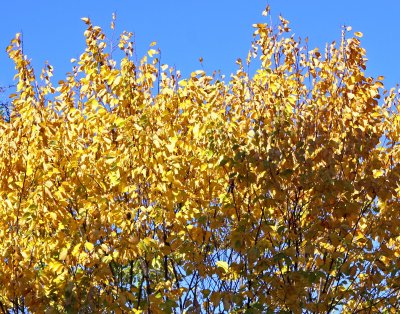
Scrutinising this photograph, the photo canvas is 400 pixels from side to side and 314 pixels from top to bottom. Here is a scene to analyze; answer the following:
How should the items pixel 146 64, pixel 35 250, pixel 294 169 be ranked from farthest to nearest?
pixel 146 64 → pixel 294 169 → pixel 35 250

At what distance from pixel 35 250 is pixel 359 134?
12.1ft

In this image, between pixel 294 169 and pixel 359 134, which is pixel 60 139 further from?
pixel 359 134

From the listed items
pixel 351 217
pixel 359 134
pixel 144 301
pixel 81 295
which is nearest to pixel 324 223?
pixel 351 217

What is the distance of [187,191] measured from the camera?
7219mm

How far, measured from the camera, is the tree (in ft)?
21.9

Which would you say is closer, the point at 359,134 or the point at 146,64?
the point at 359,134

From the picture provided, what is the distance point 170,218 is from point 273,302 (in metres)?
1.36

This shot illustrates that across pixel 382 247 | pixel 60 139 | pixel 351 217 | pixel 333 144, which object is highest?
pixel 60 139

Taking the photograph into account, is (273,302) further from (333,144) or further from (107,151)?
(107,151)

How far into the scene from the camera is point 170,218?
7062 mm

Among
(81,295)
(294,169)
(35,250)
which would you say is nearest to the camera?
(81,295)

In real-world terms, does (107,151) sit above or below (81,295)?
above

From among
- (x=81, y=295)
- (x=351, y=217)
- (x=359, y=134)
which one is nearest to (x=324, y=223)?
(x=351, y=217)

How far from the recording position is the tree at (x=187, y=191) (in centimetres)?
667
